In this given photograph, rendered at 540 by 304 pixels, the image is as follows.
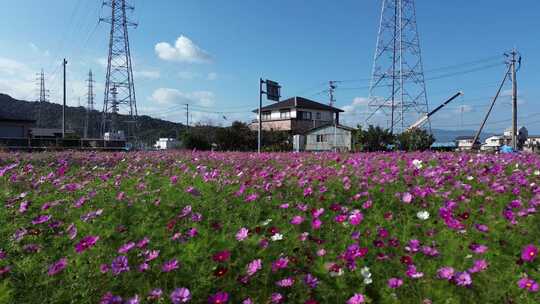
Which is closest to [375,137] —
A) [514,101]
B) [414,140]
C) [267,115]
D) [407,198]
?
[414,140]

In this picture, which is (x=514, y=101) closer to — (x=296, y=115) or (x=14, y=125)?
(x=296, y=115)

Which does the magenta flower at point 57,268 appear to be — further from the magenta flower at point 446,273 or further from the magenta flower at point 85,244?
the magenta flower at point 446,273

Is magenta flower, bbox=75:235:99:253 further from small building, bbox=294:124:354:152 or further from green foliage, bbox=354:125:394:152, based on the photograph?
small building, bbox=294:124:354:152

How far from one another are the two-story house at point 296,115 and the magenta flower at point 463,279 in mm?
38289

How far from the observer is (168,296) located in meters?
2.02

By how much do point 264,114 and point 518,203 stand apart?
1683 inches

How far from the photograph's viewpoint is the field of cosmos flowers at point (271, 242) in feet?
7.18

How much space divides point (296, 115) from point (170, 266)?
4007 cm

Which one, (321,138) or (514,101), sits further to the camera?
(321,138)

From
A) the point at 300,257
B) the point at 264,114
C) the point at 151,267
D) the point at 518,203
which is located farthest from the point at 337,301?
the point at 264,114

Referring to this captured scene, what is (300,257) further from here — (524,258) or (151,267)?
(524,258)

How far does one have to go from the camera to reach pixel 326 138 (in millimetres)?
36000


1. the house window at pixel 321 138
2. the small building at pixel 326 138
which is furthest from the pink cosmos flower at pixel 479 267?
the house window at pixel 321 138

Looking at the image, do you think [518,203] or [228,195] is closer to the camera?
[518,203]
